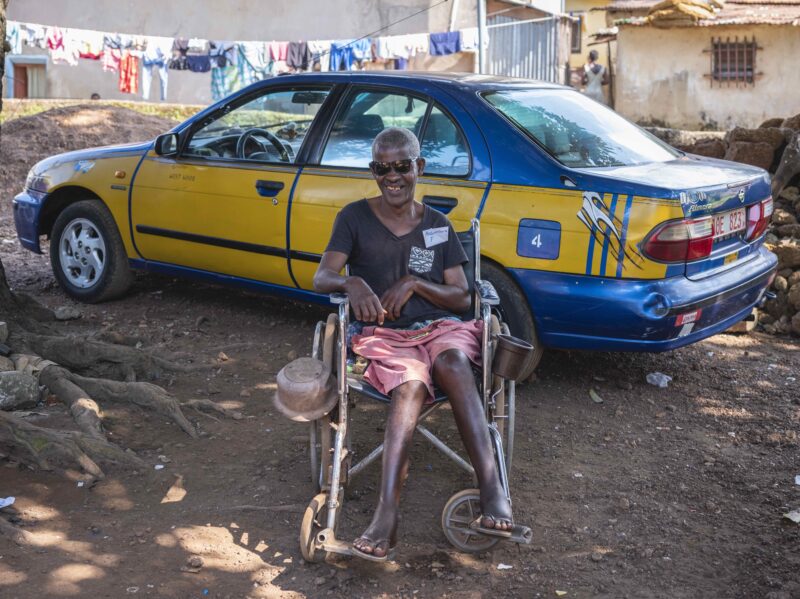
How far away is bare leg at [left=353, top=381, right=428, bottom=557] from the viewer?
131 inches

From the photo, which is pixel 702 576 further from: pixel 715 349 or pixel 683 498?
pixel 715 349

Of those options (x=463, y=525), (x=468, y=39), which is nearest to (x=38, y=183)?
(x=463, y=525)

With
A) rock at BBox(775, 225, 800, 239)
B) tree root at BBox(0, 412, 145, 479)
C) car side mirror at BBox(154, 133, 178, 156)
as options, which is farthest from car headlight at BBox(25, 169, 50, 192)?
rock at BBox(775, 225, 800, 239)

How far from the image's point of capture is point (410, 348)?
151 inches

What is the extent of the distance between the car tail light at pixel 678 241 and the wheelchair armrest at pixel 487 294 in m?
0.95

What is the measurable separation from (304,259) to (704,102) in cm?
1690

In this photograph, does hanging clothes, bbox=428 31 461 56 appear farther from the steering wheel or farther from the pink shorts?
the pink shorts

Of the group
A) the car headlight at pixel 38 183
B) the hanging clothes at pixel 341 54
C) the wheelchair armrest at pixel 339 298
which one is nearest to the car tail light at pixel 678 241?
the wheelchair armrest at pixel 339 298

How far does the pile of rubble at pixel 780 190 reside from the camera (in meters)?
6.87

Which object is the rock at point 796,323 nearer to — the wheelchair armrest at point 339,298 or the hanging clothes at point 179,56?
the wheelchair armrest at point 339,298

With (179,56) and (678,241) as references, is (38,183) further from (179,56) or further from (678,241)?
(179,56)

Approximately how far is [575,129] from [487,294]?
168 cm

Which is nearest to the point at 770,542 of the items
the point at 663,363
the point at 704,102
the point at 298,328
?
the point at 663,363

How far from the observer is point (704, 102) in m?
20.5
